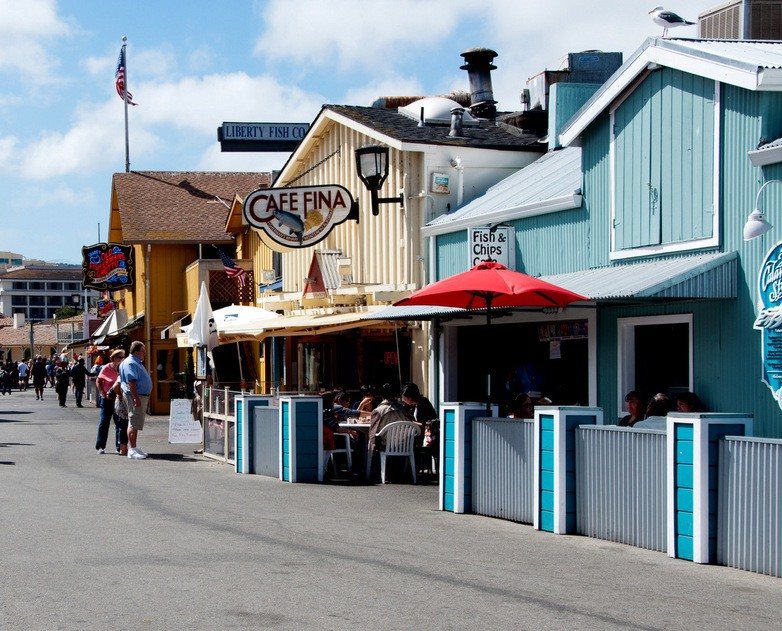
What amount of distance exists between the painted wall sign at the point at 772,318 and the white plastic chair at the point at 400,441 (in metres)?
4.94

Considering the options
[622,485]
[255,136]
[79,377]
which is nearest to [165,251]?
[255,136]

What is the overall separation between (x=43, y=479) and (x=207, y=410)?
16.0ft

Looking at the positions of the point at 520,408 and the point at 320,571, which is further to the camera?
the point at 520,408

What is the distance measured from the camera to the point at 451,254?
62.5 feet

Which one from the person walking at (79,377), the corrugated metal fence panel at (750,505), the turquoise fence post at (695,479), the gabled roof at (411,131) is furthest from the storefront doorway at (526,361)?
the person walking at (79,377)

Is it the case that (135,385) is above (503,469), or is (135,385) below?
above

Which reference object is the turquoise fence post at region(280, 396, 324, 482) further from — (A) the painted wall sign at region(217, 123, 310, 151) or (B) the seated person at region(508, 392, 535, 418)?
(A) the painted wall sign at region(217, 123, 310, 151)

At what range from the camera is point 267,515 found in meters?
12.1

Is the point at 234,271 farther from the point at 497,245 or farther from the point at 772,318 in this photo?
the point at 772,318

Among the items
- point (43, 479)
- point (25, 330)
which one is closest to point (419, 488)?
point (43, 479)

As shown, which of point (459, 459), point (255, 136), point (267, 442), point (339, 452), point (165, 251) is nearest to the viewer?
point (459, 459)

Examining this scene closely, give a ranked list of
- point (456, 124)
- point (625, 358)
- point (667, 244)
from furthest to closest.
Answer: point (456, 124), point (625, 358), point (667, 244)

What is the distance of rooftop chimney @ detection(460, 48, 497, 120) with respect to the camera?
2420 cm

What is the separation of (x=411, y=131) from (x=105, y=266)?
22.3m
